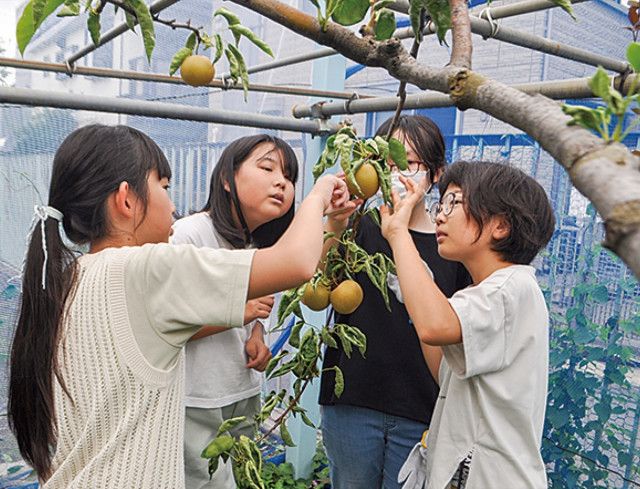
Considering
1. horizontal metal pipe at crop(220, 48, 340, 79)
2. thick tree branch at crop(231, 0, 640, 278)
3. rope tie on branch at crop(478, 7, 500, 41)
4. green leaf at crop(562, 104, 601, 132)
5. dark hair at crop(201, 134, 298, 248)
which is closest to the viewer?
thick tree branch at crop(231, 0, 640, 278)

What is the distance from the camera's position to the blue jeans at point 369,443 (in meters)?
1.49

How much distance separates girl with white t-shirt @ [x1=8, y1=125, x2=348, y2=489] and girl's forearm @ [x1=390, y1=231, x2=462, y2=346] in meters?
0.18

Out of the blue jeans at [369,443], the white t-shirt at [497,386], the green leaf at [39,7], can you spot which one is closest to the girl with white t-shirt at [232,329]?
the blue jeans at [369,443]

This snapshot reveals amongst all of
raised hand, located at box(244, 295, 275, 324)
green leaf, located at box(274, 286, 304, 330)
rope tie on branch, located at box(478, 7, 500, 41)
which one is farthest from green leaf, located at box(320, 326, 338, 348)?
rope tie on branch, located at box(478, 7, 500, 41)

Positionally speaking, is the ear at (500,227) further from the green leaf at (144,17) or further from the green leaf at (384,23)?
the green leaf at (144,17)

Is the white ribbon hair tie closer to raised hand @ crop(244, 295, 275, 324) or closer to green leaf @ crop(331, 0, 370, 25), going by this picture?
raised hand @ crop(244, 295, 275, 324)

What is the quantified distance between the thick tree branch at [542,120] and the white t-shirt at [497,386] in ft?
1.84

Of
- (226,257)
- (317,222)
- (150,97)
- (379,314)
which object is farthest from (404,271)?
(150,97)

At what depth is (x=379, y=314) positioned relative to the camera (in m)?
1.55

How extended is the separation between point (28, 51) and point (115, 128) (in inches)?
49.3

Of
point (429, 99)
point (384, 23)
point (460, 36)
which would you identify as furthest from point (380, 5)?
point (429, 99)

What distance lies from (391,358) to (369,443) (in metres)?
0.23

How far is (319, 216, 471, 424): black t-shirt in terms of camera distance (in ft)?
4.89

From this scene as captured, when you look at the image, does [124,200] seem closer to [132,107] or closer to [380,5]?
[380,5]
